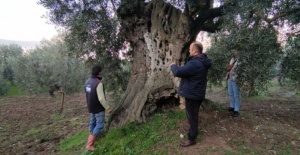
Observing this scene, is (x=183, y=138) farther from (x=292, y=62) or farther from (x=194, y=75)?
(x=292, y=62)

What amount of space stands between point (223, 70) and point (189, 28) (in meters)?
1.72

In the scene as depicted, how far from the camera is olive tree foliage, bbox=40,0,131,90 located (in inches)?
383

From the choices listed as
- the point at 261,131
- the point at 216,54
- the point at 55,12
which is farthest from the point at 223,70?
the point at 55,12

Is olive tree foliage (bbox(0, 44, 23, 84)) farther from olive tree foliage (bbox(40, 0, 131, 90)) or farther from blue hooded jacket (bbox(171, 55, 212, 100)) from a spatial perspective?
blue hooded jacket (bbox(171, 55, 212, 100))

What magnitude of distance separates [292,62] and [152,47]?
429 centimetres

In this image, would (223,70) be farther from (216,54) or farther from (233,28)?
(233,28)

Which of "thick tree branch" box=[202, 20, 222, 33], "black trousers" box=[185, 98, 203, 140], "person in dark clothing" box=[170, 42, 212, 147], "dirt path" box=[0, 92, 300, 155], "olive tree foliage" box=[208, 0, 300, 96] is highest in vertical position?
"thick tree branch" box=[202, 20, 222, 33]

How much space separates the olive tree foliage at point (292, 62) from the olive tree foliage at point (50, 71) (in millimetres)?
14642

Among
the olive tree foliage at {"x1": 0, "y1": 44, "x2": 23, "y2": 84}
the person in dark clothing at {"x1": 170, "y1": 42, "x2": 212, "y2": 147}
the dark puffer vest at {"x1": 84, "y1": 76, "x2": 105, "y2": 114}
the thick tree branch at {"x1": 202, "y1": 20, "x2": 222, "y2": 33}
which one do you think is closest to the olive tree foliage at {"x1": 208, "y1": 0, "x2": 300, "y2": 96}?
the person in dark clothing at {"x1": 170, "y1": 42, "x2": 212, "y2": 147}

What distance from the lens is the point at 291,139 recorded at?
25.3 ft

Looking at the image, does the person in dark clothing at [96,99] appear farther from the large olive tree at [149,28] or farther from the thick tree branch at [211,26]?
the thick tree branch at [211,26]

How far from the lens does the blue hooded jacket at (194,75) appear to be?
20.5 feet

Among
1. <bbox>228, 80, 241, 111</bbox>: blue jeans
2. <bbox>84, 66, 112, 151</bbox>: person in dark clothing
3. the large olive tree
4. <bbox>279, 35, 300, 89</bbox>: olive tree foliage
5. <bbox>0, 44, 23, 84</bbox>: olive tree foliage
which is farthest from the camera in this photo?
<bbox>0, 44, 23, 84</bbox>: olive tree foliage

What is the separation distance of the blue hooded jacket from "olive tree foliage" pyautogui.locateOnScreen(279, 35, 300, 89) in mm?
3373
